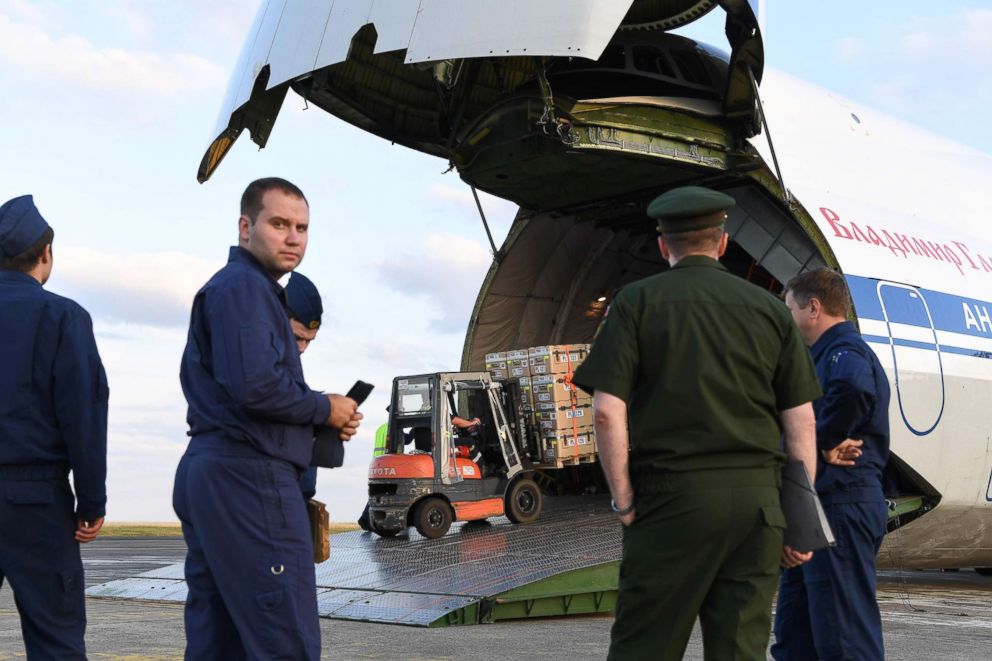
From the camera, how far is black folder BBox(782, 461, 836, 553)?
3764mm

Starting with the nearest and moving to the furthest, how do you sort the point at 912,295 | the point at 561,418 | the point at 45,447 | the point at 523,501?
the point at 45,447 < the point at 912,295 < the point at 523,501 < the point at 561,418

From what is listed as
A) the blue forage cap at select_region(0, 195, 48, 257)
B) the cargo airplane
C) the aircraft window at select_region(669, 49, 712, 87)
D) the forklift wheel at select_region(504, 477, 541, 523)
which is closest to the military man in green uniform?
the blue forage cap at select_region(0, 195, 48, 257)

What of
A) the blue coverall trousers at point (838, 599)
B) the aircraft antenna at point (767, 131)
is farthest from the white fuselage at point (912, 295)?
the blue coverall trousers at point (838, 599)

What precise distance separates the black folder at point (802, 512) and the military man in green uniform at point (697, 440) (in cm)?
6

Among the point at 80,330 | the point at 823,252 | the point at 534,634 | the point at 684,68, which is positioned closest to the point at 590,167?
the point at 684,68

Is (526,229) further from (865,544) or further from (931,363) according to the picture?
(865,544)

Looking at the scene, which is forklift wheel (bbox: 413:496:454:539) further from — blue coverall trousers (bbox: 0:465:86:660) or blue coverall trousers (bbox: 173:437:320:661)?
blue coverall trousers (bbox: 173:437:320:661)

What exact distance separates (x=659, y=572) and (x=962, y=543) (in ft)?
33.1

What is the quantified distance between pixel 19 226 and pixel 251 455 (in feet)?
Result: 5.66

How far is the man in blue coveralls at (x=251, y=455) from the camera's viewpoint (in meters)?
3.41

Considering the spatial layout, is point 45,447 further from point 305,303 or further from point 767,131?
point 767,131

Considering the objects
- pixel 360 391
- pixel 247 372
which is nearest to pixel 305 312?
pixel 360 391

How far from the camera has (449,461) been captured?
13141mm

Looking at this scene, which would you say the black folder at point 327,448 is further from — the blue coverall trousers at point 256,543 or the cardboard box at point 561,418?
the cardboard box at point 561,418
